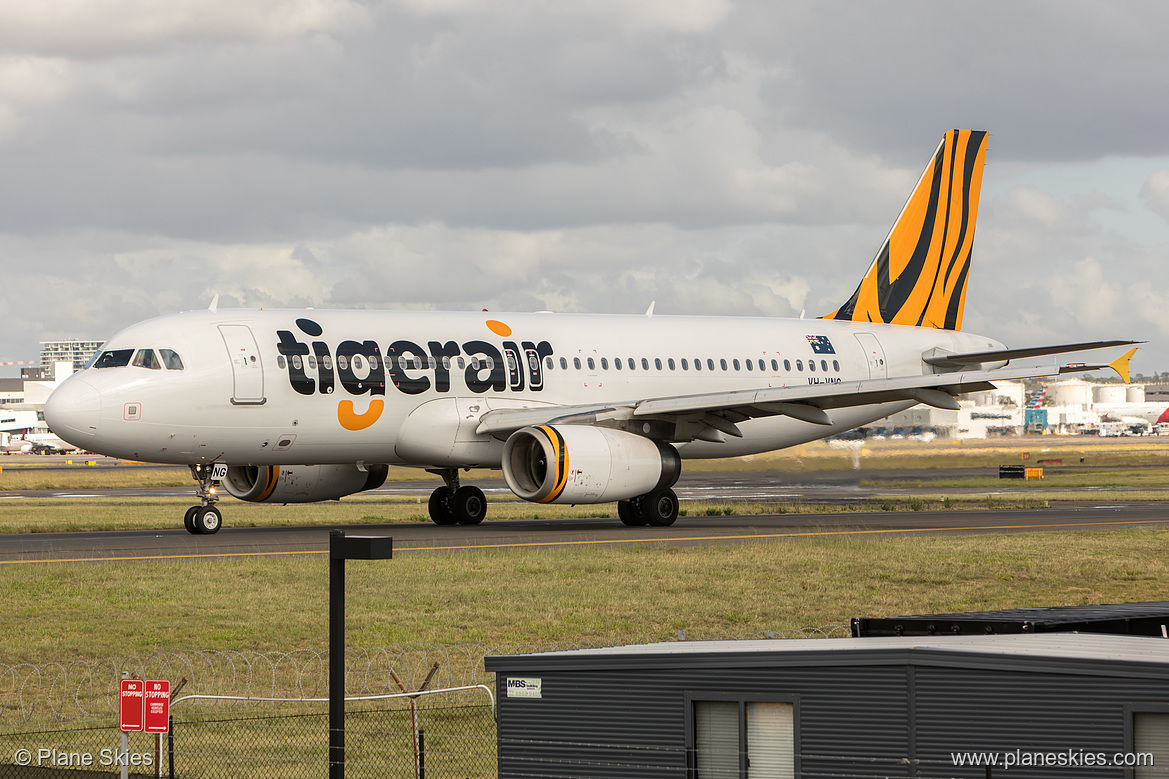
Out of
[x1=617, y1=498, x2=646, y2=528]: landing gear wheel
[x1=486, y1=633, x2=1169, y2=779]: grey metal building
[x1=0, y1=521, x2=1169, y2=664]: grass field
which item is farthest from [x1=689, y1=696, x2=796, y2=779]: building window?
[x1=617, y1=498, x2=646, y2=528]: landing gear wheel

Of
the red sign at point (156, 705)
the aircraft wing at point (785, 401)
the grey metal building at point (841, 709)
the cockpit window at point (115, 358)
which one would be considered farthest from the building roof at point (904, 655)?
the cockpit window at point (115, 358)

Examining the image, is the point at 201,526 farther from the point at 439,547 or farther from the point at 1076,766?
the point at 1076,766

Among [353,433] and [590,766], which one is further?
[353,433]

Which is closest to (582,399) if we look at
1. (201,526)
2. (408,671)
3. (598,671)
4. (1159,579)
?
(201,526)

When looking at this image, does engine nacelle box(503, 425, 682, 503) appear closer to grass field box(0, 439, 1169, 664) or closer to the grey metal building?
grass field box(0, 439, 1169, 664)

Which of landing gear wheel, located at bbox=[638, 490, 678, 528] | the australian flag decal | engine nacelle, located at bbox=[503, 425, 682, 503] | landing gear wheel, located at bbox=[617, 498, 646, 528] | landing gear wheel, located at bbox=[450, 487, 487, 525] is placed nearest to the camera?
engine nacelle, located at bbox=[503, 425, 682, 503]

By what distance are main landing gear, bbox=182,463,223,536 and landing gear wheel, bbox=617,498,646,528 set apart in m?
9.59

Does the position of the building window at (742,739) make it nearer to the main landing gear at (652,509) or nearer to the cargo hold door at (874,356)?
the main landing gear at (652,509)

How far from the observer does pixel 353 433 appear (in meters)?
30.8

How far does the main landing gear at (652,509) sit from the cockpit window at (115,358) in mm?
11854

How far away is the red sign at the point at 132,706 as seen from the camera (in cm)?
1080

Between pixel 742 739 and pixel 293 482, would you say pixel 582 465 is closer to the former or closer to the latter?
pixel 293 482

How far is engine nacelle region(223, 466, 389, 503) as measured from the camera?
109 ft

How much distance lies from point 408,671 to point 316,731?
210cm
